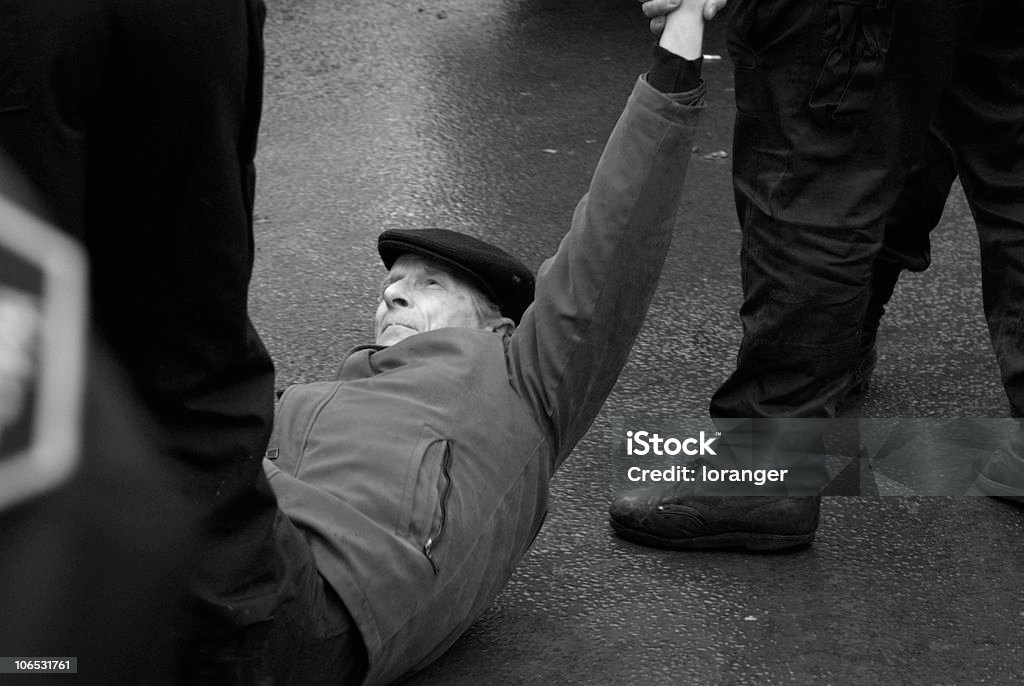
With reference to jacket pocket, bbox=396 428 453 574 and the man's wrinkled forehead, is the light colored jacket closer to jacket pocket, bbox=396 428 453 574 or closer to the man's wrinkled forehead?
jacket pocket, bbox=396 428 453 574

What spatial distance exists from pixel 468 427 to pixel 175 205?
0.89 m

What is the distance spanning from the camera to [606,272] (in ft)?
7.71

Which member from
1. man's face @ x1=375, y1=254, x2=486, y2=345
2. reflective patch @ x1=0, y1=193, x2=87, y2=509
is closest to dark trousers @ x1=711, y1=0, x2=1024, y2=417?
man's face @ x1=375, y1=254, x2=486, y2=345

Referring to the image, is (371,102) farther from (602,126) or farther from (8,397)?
(8,397)

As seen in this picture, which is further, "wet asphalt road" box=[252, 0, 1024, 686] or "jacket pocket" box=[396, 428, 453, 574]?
"wet asphalt road" box=[252, 0, 1024, 686]

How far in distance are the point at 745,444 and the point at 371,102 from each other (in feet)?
8.58

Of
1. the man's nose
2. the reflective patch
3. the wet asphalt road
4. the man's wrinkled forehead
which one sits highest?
the reflective patch

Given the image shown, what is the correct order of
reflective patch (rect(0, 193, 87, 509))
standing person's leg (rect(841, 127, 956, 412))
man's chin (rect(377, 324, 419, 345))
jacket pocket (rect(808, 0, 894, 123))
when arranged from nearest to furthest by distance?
reflective patch (rect(0, 193, 87, 509))
jacket pocket (rect(808, 0, 894, 123))
man's chin (rect(377, 324, 419, 345))
standing person's leg (rect(841, 127, 956, 412))

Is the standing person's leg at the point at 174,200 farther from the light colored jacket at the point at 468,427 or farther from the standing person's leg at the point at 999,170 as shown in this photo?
the standing person's leg at the point at 999,170

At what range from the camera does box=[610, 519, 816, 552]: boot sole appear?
2.76m

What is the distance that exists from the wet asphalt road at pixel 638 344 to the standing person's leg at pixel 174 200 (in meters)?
Result: 0.80

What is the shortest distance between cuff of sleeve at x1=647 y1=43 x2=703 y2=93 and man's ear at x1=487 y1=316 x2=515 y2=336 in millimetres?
617

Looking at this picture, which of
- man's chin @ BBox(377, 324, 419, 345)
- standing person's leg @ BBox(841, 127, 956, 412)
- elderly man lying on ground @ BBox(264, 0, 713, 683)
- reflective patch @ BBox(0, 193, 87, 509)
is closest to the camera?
reflective patch @ BBox(0, 193, 87, 509)

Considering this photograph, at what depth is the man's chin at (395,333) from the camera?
2666 millimetres
